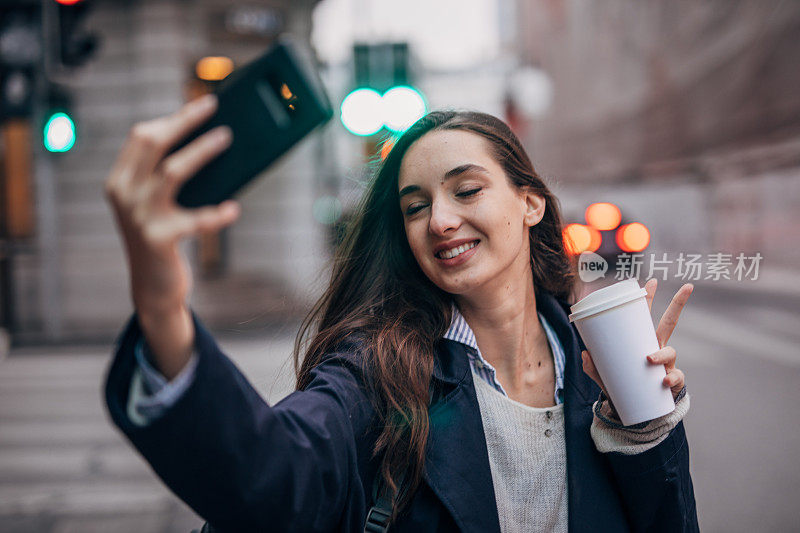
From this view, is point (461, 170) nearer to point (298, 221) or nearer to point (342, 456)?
point (342, 456)

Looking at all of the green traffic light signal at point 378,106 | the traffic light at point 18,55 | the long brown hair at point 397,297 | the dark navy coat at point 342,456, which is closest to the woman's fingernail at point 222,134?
the dark navy coat at point 342,456

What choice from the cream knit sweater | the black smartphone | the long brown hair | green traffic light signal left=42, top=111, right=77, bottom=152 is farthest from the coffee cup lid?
green traffic light signal left=42, top=111, right=77, bottom=152

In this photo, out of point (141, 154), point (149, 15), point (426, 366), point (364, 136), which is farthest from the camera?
point (149, 15)

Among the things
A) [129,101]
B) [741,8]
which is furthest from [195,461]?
[741,8]

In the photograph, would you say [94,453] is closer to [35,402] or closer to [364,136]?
[35,402]

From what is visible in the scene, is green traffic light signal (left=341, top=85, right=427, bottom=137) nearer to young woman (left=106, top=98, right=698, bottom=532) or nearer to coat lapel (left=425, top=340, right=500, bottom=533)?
young woman (left=106, top=98, right=698, bottom=532)

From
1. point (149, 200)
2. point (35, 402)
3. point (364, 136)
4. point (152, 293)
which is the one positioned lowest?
point (35, 402)

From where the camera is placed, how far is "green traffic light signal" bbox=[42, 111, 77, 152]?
30.1 ft

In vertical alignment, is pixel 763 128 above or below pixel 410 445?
below

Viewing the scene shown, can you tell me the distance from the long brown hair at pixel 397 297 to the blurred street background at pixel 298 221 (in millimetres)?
147

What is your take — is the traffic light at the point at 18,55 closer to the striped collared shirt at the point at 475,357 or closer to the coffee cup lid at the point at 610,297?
the striped collared shirt at the point at 475,357

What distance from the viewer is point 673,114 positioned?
24984 mm

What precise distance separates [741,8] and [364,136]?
50.2 ft

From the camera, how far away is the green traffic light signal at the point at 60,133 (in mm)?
9164
